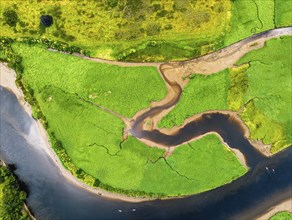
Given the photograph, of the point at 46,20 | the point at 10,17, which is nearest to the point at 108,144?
the point at 46,20

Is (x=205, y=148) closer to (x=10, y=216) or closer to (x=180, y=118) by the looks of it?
(x=180, y=118)

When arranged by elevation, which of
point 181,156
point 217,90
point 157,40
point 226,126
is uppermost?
point 157,40

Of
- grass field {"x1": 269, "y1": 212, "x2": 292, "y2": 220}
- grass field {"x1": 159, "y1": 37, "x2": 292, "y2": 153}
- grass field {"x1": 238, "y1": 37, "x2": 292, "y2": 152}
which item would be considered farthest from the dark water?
grass field {"x1": 238, "y1": 37, "x2": 292, "y2": 152}

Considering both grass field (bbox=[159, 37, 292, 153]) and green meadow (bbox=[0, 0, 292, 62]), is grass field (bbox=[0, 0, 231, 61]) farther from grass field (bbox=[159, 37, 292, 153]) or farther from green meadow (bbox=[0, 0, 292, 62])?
grass field (bbox=[159, 37, 292, 153])

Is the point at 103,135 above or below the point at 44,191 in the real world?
above

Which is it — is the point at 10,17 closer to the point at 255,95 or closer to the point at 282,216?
the point at 255,95

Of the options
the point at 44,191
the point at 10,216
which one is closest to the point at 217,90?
the point at 44,191

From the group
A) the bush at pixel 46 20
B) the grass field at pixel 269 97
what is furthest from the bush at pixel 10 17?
the grass field at pixel 269 97
